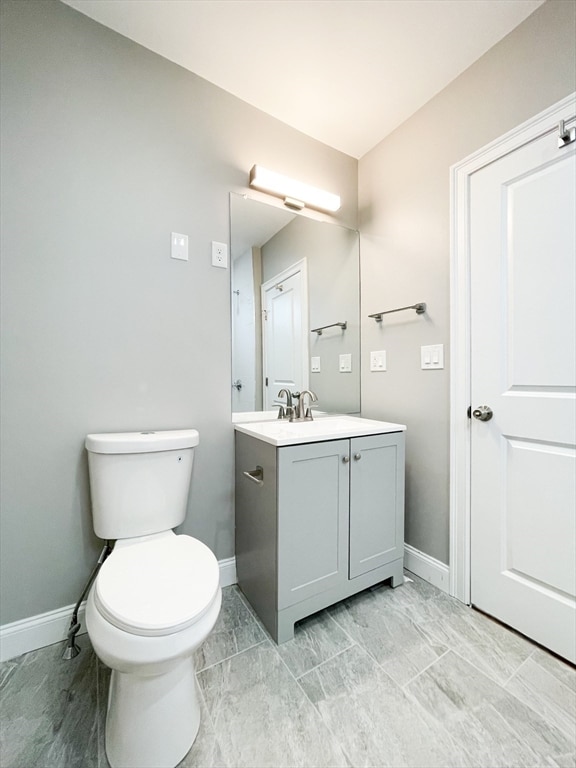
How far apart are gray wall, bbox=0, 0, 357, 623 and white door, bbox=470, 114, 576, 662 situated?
1158 mm

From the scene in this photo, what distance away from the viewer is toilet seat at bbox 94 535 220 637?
792 millimetres

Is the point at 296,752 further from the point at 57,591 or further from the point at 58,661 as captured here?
the point at 57,591

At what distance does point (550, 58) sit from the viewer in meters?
1.19

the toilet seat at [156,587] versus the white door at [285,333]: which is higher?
the white door at [285,333]

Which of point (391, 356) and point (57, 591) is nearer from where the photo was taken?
point (57, 591)

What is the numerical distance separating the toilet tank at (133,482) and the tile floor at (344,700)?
1.57 ft

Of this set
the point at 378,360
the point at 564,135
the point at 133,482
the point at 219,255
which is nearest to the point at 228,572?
the point at 133,482

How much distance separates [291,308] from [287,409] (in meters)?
0.59

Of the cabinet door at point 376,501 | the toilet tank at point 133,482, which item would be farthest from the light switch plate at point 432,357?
the toilet tank at point 133,482

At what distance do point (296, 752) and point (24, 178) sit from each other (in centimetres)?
203

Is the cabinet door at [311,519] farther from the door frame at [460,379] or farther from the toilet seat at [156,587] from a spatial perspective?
the door frame at [460,379]

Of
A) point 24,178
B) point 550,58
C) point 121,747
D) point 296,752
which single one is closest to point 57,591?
point 121,747

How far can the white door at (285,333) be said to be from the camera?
5.86ft

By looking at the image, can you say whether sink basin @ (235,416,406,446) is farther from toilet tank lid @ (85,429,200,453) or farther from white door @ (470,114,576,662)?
white door @ (470,114,576,662)
